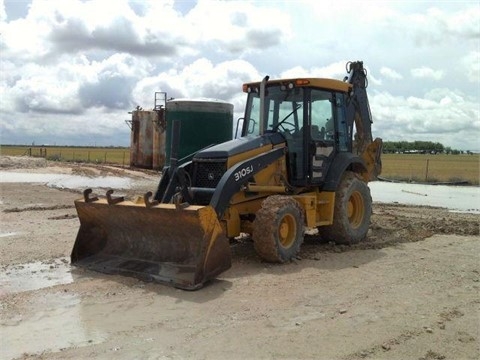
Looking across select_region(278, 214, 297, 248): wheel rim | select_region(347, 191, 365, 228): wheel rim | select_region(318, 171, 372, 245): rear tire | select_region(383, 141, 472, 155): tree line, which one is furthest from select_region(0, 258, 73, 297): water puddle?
select_region(383, 141, 472, 155): tree line

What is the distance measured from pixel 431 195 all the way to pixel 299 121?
579 inches

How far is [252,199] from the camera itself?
27.5 ft

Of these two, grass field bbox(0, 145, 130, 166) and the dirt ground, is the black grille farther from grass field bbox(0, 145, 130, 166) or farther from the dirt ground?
grass field bbox(0, 145, 130, 166)

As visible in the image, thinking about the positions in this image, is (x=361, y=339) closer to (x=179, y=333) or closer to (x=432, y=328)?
(x=432, y=328)

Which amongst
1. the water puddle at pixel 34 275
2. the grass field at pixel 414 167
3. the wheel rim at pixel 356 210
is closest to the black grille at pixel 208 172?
the water puddle at pixel 34 275

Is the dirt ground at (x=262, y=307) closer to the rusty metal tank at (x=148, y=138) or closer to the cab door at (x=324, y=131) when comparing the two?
the cab door at (x=324, y=131)

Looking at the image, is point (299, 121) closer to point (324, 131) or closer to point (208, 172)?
point (324, 131)

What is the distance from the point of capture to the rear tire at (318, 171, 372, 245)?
936 cm

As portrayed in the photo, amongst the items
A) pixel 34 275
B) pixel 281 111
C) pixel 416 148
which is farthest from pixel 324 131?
pixel 416 148

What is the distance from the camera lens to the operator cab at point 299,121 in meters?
8.94

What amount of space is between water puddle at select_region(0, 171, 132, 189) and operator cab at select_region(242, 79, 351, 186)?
13.5 meters

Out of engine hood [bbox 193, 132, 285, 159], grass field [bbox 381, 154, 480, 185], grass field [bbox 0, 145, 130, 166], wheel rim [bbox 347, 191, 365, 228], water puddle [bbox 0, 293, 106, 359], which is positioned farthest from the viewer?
grass field [bbox 0, 145, 130, 166]

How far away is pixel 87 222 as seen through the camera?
8281mm

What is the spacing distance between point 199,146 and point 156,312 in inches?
653
